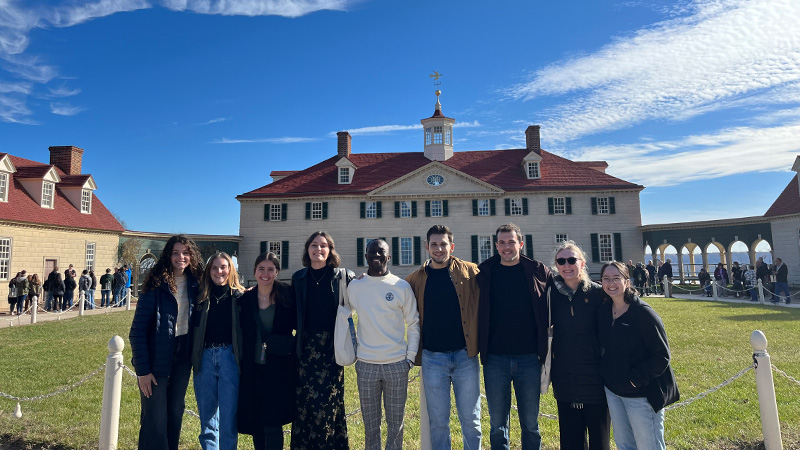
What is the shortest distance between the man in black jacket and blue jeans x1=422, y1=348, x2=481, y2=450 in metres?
0.14

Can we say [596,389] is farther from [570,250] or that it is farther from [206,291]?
[206,291]

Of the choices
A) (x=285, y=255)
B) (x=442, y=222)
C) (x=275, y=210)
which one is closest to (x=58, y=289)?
(x=285, y=255)

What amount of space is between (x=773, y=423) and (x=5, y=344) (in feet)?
51.6

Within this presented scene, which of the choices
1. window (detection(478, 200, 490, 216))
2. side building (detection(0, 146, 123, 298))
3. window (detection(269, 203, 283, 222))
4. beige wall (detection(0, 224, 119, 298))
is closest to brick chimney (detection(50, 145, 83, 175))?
side building (detection(0, 146, 123, 298))

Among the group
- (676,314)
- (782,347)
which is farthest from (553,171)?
(782,347)

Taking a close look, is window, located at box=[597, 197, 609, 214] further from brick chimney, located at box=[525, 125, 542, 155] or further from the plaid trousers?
the plaid trousers

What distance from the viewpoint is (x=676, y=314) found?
1470cm

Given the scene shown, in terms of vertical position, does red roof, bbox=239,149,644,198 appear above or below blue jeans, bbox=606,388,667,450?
above

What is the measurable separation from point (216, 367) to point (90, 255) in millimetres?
25166

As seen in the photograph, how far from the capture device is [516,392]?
386 centimetres

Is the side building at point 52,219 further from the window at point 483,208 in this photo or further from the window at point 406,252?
the window at point 483,208

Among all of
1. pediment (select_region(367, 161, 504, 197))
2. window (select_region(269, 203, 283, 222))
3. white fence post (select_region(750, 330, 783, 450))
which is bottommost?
white fence post (select_region(750, 330, 783, 450))

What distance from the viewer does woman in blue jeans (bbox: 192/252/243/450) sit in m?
3.96

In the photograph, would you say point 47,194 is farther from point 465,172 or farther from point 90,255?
point 465,172
